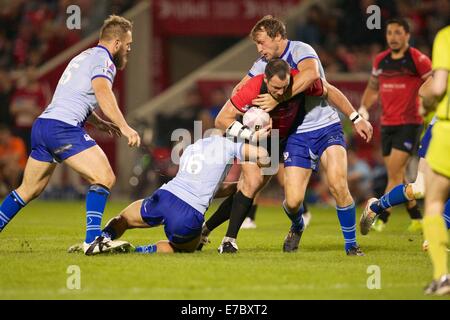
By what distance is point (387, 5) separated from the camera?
65.6 feet

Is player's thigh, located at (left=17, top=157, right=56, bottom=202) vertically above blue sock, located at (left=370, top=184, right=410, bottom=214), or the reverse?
player's thigh, located at (left=17, top=157, right=56, bottom=202)

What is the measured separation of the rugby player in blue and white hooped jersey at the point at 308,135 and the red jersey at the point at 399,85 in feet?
11.1

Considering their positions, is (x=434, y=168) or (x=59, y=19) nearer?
(x=434, y=168)

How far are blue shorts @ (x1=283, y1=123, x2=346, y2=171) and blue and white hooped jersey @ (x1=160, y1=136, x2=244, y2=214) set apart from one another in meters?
0.80

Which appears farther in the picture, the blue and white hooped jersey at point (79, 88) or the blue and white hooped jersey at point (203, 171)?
the blue and white hooped jersey at point (79, 88)

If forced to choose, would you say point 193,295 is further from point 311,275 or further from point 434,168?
point 434,168

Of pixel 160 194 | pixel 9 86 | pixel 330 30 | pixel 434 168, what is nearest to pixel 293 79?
pixel 160 194

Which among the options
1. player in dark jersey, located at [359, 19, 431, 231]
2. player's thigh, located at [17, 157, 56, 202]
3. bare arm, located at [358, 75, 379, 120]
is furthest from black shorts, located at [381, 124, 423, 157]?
player's thigh, located at [17, 157, 56, 202]

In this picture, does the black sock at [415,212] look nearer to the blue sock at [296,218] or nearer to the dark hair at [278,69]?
the blue sock at [296,218]

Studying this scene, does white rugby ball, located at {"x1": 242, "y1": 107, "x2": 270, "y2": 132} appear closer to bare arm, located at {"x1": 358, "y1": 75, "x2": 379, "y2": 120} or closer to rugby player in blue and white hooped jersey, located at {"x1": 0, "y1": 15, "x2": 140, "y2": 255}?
→ rugby player in blue and white hooped jersey, located at {"x1": 0, "y1": 15, "x2": 140, "y2": 255}

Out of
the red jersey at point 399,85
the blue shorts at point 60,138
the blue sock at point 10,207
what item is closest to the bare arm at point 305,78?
the blue shorts at point 60,138

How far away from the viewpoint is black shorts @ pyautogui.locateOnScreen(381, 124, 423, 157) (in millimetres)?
13492

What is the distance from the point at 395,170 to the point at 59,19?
484 inches

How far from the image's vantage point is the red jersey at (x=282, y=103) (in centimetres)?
991
